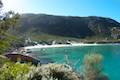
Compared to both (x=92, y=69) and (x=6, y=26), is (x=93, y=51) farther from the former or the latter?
(x=6, y=26)

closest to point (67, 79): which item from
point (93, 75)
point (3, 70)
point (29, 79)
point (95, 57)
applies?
point (29, 79)

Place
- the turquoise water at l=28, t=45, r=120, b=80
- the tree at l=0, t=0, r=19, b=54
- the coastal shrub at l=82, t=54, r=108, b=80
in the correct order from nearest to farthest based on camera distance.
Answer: the tree at l=0, t=0, r=19, b=54, the coastal shrub at l=82, t=54, r=108, b=80, the turquoise water at l=28, t=45, r=120, b=80

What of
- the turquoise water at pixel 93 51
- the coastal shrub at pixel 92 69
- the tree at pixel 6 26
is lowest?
the turquoise water at pixel 93 51

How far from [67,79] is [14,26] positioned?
16.7 feet

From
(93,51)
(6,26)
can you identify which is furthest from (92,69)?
(93,51)

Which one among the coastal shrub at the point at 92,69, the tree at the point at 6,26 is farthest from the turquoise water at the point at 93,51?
the tree at the point at 6,26

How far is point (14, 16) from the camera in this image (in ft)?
36.1

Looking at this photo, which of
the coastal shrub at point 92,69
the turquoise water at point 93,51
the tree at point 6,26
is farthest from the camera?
the turquoise water at point 93,51

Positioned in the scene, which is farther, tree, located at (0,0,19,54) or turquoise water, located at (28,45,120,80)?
turquoise water, located at (28,45,120,80)

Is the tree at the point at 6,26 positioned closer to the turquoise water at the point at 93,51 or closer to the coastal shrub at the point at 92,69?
the coastal shrub at the point at 92,69

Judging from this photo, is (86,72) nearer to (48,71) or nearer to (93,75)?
(93,75)

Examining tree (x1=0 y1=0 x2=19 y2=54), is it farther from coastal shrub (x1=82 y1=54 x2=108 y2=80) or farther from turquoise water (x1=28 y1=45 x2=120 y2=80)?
turquoise water (x1=28 y1=45 x2=120 y2=80)

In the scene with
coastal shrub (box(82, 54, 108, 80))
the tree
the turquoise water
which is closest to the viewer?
the tree

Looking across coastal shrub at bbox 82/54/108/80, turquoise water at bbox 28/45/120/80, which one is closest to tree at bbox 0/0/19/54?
coastal shrub at bbox 82/54/108/80
